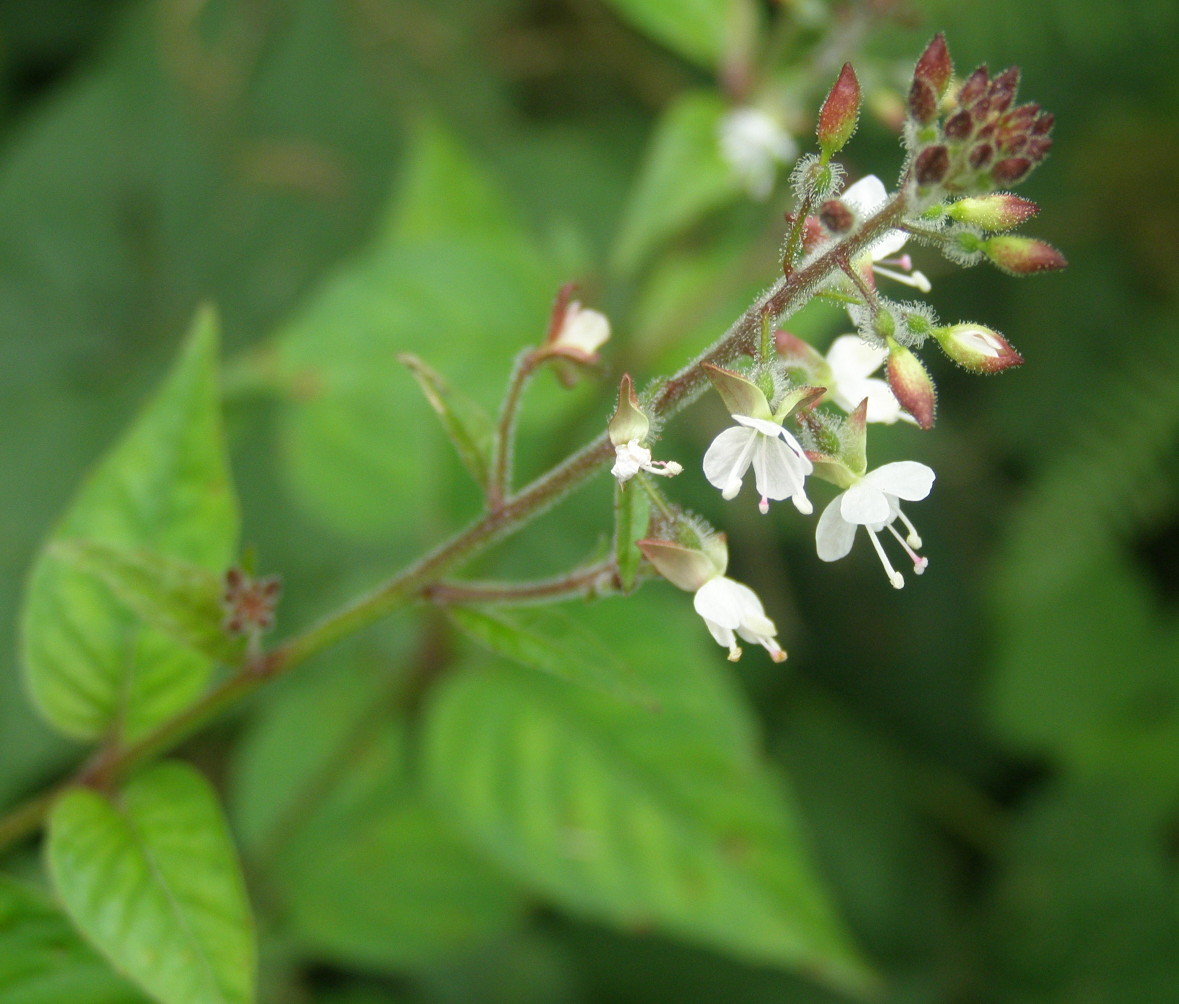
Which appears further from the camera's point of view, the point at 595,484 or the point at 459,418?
the point at 595,484

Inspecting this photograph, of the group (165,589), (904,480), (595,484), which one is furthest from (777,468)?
(595,484)

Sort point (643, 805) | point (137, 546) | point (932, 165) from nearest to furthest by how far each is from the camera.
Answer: point (932, 165) → point (137, 546) → point (643, 805)

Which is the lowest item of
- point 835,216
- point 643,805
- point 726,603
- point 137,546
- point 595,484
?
point 643,805

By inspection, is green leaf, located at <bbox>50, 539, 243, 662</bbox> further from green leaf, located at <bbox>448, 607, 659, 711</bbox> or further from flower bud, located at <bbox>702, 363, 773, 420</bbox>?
flower bud, located at <bbox>702, 363, 773, 420</bbox>

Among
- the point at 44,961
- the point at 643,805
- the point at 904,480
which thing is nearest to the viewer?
the point at 904,480

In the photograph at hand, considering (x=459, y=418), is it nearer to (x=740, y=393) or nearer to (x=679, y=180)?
(x=740, y=393)

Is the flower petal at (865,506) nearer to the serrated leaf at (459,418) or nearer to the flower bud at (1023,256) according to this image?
the flower bud at (1023,256)

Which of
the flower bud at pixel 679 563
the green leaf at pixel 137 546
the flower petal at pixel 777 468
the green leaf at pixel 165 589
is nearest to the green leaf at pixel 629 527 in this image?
the flower bud at pixel 679 563
